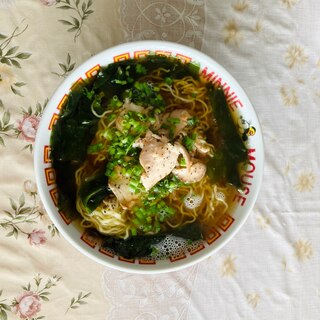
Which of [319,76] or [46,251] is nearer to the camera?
[46,251]

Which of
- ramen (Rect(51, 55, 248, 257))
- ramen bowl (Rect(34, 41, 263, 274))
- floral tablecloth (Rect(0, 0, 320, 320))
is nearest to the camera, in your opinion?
ramen bowl (Rect(34, 41, 263, 274))

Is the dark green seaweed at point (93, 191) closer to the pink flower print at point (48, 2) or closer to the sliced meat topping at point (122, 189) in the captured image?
the sliced meat topping at point (122, 189)

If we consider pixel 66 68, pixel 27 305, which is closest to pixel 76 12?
pixel 66 68

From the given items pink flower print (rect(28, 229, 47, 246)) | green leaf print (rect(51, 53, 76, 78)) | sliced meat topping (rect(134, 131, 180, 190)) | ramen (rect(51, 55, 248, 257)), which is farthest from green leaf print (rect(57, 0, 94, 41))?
pink flower print (rect(28, 229, 47, 246))

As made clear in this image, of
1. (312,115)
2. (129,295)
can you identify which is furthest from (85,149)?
(312,115)

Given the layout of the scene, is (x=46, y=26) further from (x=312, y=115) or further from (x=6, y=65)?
(x=312, y=115)

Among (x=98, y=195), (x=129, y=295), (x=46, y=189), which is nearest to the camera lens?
Answer: (x=46, y=189)

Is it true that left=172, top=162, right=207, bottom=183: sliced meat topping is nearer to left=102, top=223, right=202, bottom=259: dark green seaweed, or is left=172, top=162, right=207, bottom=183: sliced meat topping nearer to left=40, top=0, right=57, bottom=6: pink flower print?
left=102, top=223, right=202, bottom=259: dark green seaweed
